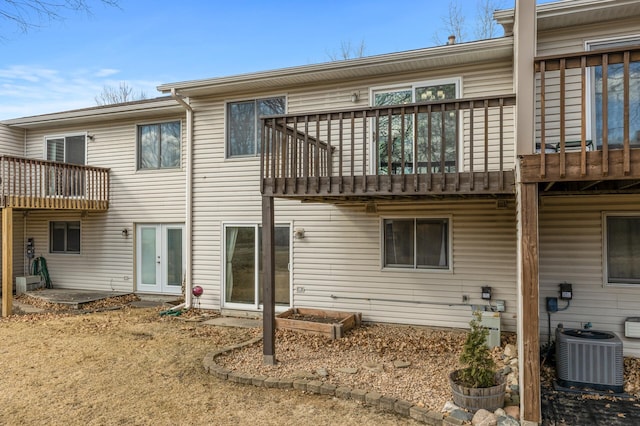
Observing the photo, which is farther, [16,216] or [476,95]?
[16,216]

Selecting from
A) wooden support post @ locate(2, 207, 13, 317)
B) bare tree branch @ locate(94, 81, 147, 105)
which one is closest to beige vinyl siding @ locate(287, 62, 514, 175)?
wooden support post @ locate(2, 207, 13, 317)

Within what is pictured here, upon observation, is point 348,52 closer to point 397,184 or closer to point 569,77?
point 569,77

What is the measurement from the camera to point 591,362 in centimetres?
503

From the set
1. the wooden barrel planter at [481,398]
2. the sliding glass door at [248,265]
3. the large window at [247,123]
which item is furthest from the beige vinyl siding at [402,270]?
the wooden barrel planter at [481,398]

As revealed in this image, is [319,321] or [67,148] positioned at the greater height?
[67,148]

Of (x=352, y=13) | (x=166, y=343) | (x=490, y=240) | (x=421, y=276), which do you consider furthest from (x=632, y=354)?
(x=352, y=13)

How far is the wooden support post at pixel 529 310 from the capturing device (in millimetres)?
3852

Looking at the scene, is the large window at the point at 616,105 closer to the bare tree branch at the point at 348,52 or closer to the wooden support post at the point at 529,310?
the wooden support post at the point at 529,310

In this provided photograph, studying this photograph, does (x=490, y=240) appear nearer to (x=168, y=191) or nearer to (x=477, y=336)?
(x=477, y=336)

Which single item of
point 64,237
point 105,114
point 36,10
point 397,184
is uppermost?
point 105,114

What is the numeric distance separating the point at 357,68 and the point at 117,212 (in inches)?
289

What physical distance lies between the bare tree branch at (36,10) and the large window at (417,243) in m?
5.53

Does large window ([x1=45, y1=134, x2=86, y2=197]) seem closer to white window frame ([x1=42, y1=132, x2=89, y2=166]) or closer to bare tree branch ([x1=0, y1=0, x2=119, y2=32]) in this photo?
white window frame ([x1=42, y1=132, x2=89, y2=166])

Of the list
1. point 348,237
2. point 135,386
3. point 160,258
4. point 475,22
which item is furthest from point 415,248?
point 475,22
